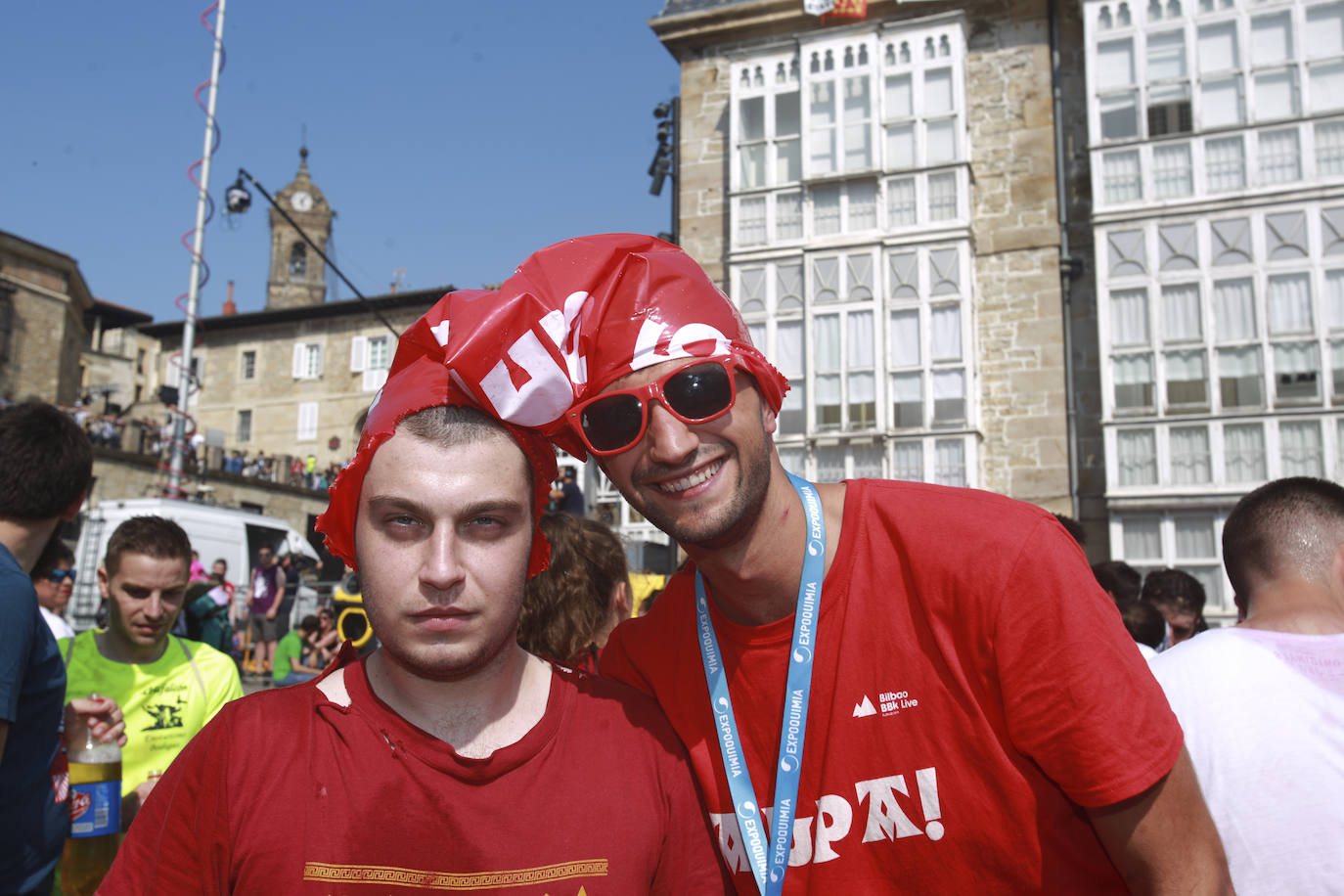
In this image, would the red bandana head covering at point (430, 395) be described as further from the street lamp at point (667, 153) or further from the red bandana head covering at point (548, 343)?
the street lamp at point (667, 153)

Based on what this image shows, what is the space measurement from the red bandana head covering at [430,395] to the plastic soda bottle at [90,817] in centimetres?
138

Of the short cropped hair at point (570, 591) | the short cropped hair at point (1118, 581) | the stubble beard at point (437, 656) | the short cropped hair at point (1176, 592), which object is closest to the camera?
the stubble beard at point (437, 656)

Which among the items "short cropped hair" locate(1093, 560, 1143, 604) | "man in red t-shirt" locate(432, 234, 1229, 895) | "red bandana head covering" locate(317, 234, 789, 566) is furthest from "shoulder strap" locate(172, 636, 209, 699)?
"short cropped hair" locate(1093, 560, 1143, 604)

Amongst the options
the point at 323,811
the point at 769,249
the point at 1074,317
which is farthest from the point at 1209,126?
the point at 323,811

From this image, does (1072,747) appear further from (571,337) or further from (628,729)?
(571,337)

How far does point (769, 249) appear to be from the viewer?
17.7 meters

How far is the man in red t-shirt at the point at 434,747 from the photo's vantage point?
1959 mm

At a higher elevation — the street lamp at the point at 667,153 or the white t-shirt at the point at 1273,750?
the street lamp at the point at 667,153

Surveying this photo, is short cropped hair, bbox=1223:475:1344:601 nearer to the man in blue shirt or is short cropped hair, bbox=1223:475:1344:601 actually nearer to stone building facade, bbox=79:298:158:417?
the man in blue shirt

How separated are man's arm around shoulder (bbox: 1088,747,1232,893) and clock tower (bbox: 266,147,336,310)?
60.2 metres

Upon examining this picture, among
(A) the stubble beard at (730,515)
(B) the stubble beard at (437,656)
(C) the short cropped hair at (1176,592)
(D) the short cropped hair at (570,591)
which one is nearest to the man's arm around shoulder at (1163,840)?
(A) the stubble beard at (730,515)

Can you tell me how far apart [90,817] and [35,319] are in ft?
138

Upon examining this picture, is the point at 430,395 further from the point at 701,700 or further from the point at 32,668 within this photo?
the point at 32,668

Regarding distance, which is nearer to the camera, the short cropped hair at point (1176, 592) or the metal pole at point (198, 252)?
the short cropped hair at point (1176, 592)
